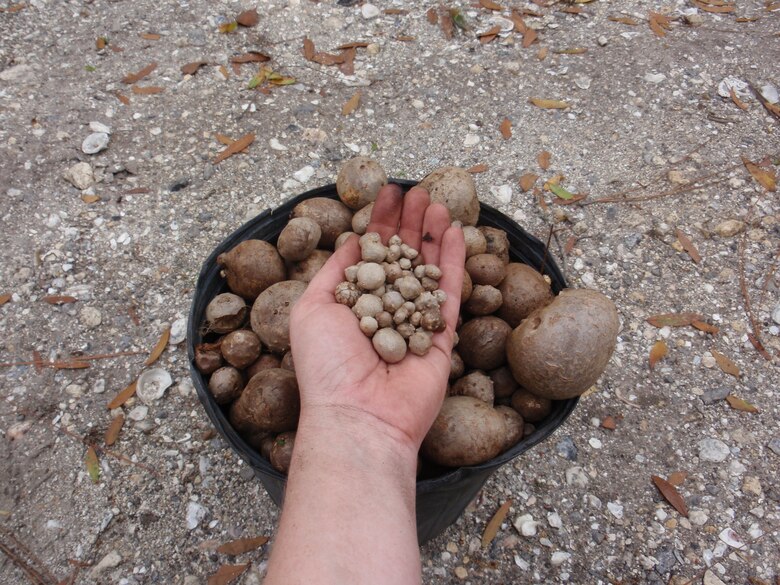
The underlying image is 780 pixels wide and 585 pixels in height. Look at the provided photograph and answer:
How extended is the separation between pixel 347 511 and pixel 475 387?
896 millimetres

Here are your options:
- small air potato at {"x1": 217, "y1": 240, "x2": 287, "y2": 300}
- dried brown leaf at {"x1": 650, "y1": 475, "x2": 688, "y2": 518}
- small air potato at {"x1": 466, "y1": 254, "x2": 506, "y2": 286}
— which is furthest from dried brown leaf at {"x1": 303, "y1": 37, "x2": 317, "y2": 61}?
dried brown leaf at {"x1": 650, "y1": 475, "x2": 688, "y2": 518}

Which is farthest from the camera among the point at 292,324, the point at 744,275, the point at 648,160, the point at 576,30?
the point at 576,30

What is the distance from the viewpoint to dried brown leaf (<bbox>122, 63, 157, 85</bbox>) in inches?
181

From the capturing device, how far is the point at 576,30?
5.09 m

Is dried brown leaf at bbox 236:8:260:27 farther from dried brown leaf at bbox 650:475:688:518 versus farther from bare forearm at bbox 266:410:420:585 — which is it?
dried brown leaf at bbox 650:475:688:518

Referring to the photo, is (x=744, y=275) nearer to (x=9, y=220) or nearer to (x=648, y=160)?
(x=648, y=160)

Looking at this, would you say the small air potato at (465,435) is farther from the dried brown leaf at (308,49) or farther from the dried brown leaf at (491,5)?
the dried brown leaf at (491,5)

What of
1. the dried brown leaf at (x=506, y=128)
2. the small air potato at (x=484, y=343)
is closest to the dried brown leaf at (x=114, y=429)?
the small air potato at (x=484, y=343)

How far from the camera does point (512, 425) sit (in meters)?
2.39

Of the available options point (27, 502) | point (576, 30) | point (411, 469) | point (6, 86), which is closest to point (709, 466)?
point (411, 469)

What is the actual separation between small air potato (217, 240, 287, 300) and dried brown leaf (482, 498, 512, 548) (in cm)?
162

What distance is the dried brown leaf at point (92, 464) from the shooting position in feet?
9.66

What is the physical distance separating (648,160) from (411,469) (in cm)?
339

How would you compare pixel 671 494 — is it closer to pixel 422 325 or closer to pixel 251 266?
pixel 422 325
